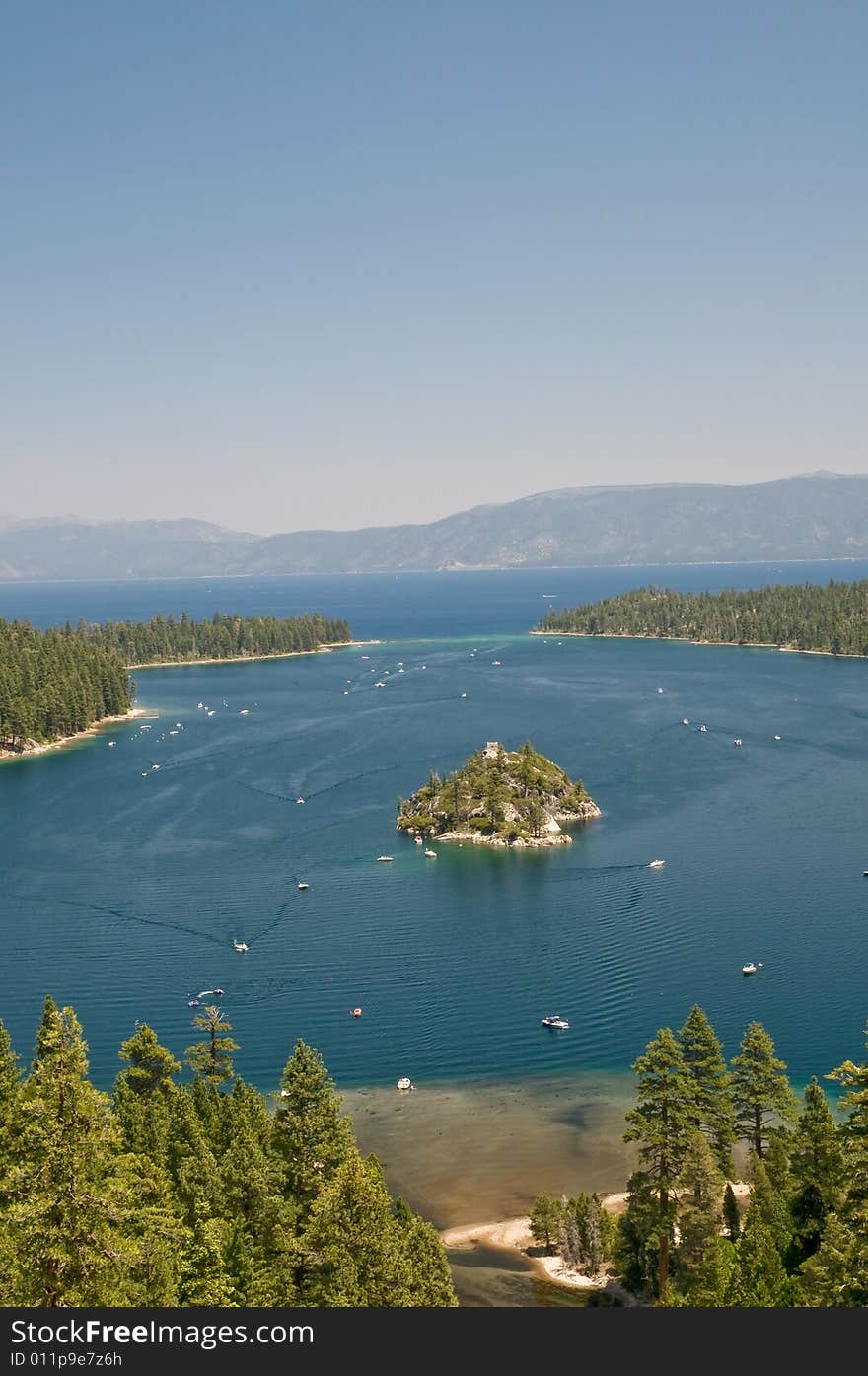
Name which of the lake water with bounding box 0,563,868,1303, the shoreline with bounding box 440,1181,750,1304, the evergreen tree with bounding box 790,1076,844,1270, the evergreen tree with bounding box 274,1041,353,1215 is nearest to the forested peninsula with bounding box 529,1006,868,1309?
the evergreen tree with bounding box 790,1076,844,1270

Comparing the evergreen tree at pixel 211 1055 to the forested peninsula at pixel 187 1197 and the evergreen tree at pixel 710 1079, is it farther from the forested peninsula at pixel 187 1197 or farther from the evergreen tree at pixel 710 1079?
the evergreen tree at pixel 710 1079

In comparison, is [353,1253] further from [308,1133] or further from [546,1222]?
[546,1222]

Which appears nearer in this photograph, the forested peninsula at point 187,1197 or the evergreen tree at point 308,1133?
the forested peninsula at point 187,1197

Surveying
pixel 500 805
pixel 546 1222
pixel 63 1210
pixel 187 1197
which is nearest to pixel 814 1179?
pixel 546 1222

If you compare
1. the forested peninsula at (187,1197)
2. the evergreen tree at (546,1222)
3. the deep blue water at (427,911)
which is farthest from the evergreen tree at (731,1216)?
the deep blue water at (427,911)

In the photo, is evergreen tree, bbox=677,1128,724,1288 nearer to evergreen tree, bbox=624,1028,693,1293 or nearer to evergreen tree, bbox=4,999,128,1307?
evergreen tree, bbox=624,1028,693,1293

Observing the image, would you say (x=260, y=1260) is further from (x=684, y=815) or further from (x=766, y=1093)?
(x=684, y=815)

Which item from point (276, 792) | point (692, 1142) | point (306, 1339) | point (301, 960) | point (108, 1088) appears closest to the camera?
point (306, 1339)

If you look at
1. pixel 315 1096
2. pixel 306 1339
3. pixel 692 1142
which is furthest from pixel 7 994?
pixel 306 1339
